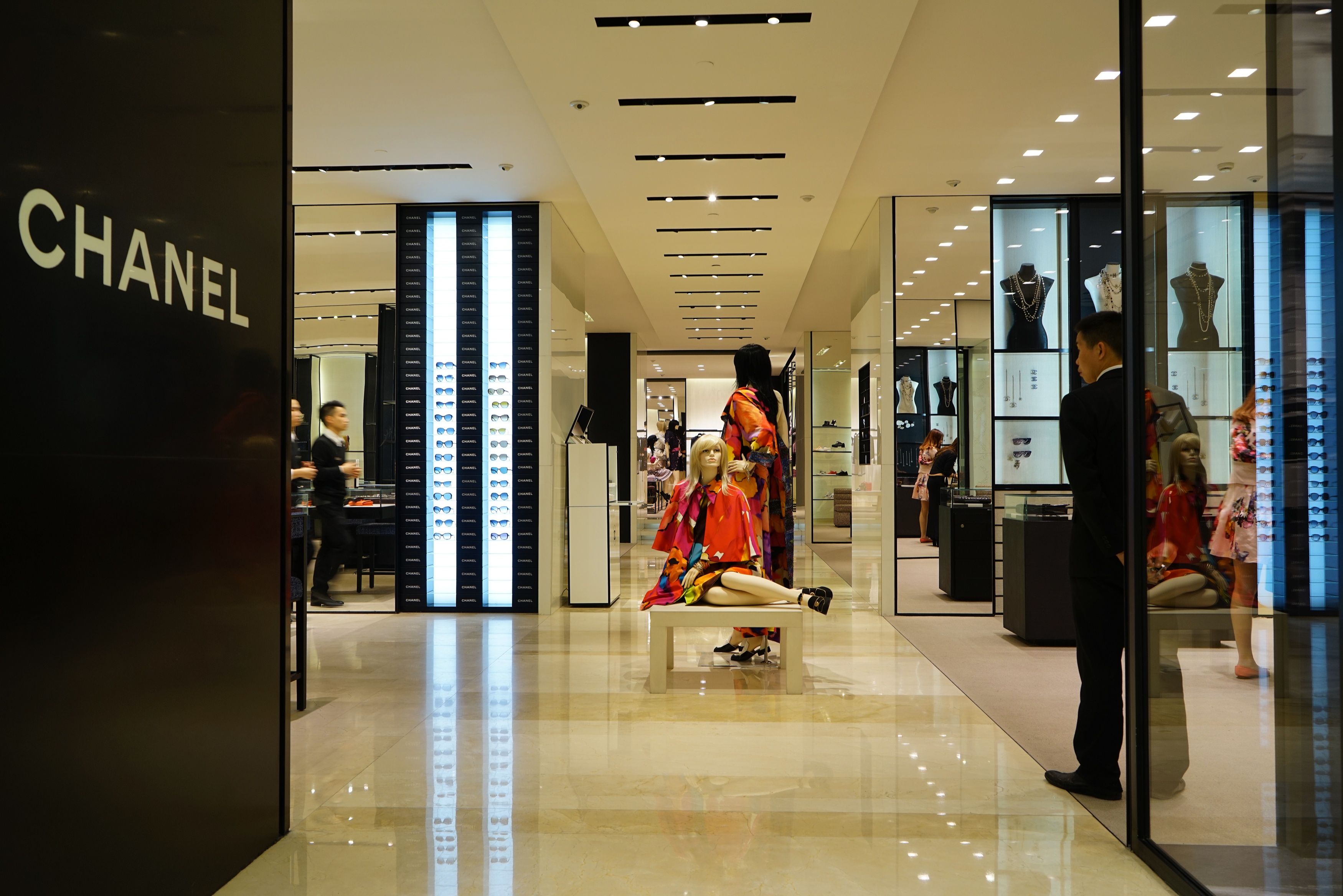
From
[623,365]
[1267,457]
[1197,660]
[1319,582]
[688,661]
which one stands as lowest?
[688,661]

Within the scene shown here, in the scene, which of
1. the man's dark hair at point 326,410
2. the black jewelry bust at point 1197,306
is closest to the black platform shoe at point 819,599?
the black jewelry bust at point 1197,306

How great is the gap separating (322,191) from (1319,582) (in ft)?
26.7

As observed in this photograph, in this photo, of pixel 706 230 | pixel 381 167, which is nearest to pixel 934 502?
pixel 706 230

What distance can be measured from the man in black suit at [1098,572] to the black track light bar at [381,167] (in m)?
5.58

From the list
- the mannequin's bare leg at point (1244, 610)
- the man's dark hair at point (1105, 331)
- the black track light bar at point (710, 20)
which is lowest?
the mannequin's bare leg at point (1244, 610)

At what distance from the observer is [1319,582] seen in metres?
2.19

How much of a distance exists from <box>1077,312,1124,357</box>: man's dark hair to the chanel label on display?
5715mm

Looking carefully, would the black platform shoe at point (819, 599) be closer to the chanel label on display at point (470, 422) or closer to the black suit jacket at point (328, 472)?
the chanel label on display at point (470, 422)

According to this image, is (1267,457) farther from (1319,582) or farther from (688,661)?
(688,661)

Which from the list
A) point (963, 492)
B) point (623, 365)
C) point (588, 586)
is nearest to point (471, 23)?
point (588, 586)

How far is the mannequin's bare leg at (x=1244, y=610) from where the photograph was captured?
2.44 m

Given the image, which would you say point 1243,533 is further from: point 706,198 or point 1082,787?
point 706,198

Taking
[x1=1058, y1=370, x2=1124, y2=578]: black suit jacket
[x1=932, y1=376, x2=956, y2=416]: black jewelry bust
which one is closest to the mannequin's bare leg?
[x1=1058, y1=370, x2=1124, y2=578]: black suit jacket

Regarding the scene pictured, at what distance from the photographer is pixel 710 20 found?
4656mm
